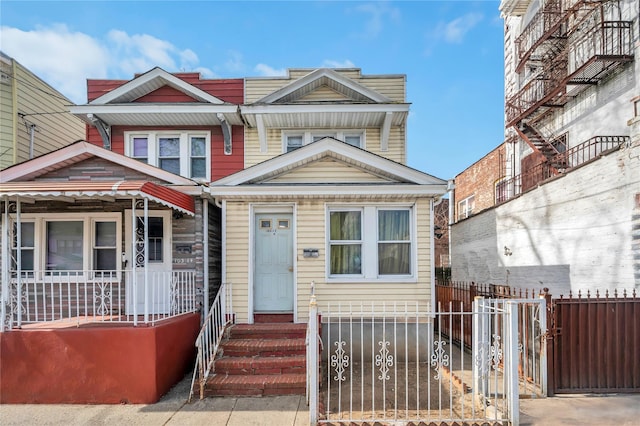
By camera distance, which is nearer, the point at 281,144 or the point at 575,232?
the point at 575,232

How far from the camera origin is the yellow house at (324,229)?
7.57 metres

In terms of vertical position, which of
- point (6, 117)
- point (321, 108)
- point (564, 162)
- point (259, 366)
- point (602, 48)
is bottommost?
point (259, 366)

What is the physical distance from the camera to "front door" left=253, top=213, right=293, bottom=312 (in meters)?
7.94

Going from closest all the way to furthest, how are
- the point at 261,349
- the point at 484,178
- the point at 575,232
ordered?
the point at 261,349 → the point at 575,232 → the point at 484,178

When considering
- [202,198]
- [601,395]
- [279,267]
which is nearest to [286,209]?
[279,267]

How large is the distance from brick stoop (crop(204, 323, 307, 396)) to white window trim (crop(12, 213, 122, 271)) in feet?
10.4

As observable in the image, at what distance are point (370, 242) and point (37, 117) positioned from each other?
37.3 feet

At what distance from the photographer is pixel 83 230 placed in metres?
7.74

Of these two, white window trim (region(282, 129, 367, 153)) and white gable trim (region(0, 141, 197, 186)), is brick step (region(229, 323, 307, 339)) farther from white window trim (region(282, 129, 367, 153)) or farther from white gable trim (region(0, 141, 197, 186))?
white window trim (region(282, 129, 367, 153))

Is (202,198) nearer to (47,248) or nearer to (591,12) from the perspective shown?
(47,248)

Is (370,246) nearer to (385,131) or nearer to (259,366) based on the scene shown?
(259,366)

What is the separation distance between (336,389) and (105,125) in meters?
9.05

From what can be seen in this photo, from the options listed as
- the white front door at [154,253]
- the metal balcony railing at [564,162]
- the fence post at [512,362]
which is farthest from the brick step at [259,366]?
the metal balcony railing at [564,162]

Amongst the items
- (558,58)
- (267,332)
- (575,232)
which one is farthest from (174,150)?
(558,58)
